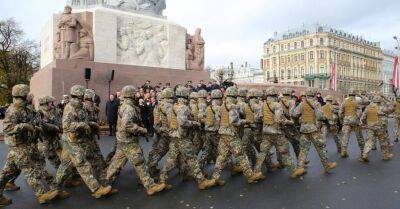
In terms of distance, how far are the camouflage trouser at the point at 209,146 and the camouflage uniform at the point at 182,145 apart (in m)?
0.72

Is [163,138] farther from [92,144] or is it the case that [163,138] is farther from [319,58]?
[319,58]

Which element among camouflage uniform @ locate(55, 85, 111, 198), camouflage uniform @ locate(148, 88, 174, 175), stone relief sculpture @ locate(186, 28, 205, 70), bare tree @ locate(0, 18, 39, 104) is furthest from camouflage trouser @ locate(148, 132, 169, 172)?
bare tree @ locate(0, 18, 39, 104)

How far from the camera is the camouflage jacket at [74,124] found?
732 cm

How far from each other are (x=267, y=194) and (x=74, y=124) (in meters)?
3.76

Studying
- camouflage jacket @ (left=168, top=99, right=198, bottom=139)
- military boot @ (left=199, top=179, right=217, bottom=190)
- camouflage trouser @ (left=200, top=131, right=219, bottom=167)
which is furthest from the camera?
camouflage trouser @ (left=200, top=131, right=219, bottom=167)

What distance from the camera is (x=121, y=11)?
65.5 feet

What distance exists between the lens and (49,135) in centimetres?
877

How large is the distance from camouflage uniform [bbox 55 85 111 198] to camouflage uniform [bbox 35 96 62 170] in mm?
1180

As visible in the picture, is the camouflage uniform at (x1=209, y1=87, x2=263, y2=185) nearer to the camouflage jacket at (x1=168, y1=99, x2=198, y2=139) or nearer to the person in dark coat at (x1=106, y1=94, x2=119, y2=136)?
the camouflage jacket at (x1=168, y1=99, x2=198, y2=139)

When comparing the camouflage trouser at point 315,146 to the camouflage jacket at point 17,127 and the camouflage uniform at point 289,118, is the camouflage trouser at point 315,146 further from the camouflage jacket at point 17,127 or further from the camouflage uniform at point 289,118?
the camouflage jacket at point 17,127

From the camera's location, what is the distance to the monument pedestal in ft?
57.7

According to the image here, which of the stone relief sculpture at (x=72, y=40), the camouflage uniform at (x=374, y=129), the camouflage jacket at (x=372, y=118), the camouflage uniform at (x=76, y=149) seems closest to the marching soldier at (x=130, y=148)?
the camouflage uniform at (x=76, y=149)

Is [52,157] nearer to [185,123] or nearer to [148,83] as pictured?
[185,123]

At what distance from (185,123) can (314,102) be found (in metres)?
3.50
